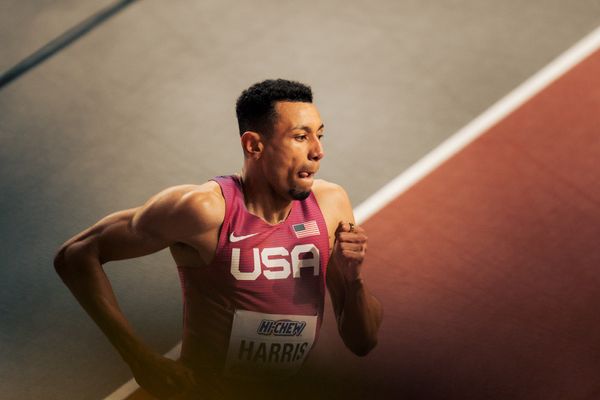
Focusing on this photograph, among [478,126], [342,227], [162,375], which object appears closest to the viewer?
[162,375]

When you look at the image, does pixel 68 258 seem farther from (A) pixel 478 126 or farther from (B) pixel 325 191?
(A) pixel 478 126

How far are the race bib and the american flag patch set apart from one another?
0.31 m

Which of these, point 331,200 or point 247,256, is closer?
point 247,256

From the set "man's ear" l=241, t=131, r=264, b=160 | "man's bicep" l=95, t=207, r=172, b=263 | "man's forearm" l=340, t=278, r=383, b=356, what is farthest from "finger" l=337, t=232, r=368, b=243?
"man's bicep" l=95, t=207, r=172, b=263

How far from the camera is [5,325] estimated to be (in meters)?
3.71

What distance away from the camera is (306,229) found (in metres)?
2.88

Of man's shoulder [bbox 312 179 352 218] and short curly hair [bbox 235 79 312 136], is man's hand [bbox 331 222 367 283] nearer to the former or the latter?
man's shoulder [bbox 312 179 352 218]

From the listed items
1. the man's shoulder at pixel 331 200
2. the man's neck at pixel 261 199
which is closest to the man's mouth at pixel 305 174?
the man's neck at pixel 261 199

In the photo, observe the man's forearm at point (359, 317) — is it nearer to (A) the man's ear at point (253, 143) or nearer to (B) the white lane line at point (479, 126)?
(A) the man's ear at point (253, 143)

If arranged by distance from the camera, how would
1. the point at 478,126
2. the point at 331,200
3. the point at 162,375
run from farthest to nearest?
the point at 478,126, the point at 331,200, the point at 162,375

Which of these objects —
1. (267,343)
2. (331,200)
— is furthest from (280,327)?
(331,200)

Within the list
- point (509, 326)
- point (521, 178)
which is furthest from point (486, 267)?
point (521, 178)

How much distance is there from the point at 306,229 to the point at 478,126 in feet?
7.07

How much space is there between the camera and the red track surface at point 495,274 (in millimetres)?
3566
